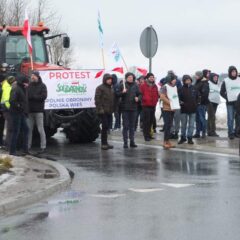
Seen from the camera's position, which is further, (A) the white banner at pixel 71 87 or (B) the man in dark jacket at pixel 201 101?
(B) the man in dark jacket at pixel 201 101

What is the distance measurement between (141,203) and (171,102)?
709 cm

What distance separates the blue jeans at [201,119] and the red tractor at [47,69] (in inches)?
102

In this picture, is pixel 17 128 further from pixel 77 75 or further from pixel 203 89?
pixel 203 89

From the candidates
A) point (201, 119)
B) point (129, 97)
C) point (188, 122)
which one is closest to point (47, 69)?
point (129, 97)

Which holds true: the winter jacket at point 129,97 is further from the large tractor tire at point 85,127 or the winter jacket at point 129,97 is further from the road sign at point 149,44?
the road sign at point 149,44

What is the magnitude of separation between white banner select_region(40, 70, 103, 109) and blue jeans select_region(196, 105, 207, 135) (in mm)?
2663

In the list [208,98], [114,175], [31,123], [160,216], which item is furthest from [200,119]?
[160,216]

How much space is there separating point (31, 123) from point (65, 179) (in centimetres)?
474

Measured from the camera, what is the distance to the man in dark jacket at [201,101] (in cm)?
1827

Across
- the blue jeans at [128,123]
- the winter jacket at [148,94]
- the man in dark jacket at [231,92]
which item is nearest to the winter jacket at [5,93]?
the blue jeans at [128,123]

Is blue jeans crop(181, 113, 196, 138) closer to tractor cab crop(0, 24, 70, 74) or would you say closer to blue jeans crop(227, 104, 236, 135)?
blue jeans crop(227, 104, 236, 135)

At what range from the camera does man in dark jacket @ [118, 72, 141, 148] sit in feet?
55.6

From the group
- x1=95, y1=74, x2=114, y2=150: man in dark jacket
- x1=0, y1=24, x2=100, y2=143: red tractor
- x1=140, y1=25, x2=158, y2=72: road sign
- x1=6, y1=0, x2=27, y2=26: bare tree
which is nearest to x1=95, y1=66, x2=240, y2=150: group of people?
x1=95, y1=74, x2=114, y2=150: man in dark jacket

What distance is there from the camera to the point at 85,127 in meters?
18.2
